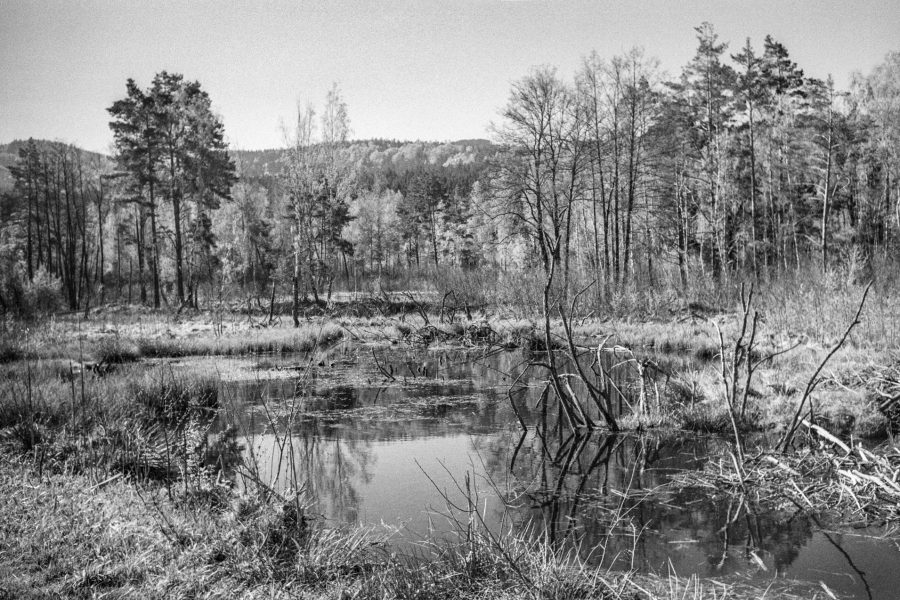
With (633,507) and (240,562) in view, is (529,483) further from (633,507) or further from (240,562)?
(240,562)

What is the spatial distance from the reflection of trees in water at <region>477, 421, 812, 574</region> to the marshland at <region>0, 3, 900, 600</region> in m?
0.04

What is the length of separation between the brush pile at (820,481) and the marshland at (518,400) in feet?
0.13

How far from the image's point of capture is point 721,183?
26.4 m

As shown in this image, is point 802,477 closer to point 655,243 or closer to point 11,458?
point 11,458

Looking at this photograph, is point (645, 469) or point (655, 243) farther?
point (655, 243)

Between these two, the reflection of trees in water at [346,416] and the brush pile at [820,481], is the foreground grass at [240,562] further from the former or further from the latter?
the brush pile at [820,481]

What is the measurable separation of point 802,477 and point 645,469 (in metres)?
1.74

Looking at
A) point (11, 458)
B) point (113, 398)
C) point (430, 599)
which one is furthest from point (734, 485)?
point (113, 398)

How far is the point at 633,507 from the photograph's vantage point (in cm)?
472

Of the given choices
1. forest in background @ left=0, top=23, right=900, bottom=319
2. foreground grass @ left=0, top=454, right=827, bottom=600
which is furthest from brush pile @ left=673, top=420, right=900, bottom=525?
forest in background @ left=0, top=23, right=900, bottom=319

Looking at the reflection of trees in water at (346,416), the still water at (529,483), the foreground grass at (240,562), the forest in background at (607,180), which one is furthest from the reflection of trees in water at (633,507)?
the forest in background at (607,180)

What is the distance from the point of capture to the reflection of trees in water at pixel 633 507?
5102 millimetres

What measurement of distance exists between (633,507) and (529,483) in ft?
7.40

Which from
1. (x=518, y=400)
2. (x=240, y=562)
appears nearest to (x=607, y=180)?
(x=518, y=400)
